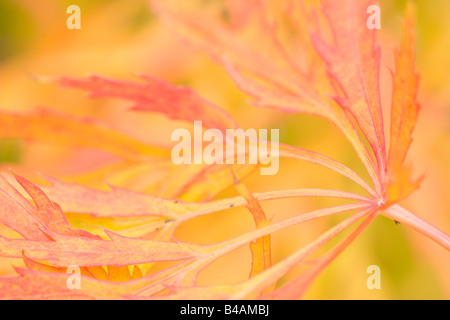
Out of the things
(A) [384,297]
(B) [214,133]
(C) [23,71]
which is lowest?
(A) [384,297]

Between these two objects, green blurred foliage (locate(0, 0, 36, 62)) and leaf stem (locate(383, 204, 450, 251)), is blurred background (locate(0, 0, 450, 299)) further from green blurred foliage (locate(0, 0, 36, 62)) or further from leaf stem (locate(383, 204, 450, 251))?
leaf stem (locate(383, 204, 450, 251))

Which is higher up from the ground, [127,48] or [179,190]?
[127,48]

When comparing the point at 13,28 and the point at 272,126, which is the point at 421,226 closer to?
the point at 272,126

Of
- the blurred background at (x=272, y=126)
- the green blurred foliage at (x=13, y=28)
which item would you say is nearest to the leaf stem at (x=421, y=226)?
the blurred background at (x=272, y=126)

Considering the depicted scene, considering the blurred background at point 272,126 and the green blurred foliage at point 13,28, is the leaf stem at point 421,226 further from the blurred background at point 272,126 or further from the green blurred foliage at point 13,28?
the green blurred foliage at point 13,28
